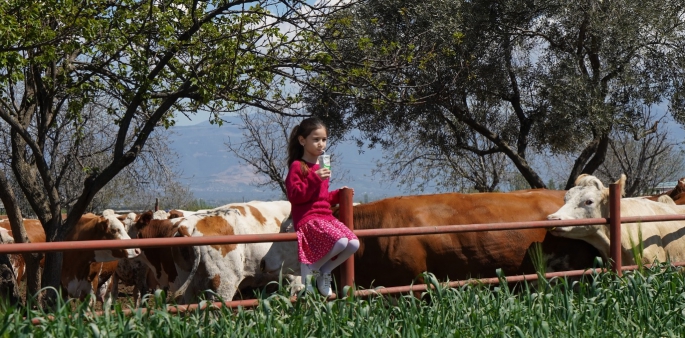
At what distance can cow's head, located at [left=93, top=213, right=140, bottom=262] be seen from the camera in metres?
10.9

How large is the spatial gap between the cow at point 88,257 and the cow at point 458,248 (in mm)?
3999

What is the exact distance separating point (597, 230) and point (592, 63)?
10.4 m

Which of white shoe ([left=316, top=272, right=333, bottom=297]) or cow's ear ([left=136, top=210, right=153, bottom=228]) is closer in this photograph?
white shoe ([left=316, top=272, right=333, bottom=297])

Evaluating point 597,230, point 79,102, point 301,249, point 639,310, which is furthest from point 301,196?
point 79,102

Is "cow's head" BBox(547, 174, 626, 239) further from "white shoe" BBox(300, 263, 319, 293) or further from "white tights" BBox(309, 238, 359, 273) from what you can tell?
"white shoe" BBox(300, 263, 319, 293)

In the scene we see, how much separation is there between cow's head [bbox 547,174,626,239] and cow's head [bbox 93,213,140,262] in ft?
18.5

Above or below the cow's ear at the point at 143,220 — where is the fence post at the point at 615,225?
below

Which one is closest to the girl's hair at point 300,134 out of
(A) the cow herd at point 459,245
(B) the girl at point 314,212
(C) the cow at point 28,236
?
(B) the girl at point 314,212

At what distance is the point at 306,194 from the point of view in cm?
577

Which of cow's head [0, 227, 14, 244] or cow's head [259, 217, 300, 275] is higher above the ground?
cow's head [0, 227, 14, 244]

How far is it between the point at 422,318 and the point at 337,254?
1102 mm

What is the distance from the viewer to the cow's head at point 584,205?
25.7 feet

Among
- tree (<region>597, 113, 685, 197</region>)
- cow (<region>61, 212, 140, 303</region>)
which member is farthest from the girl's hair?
tree (<region>597, 113, 685, 197</region>)

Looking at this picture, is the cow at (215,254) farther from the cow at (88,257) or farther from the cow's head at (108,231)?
the cow at (88,257)
